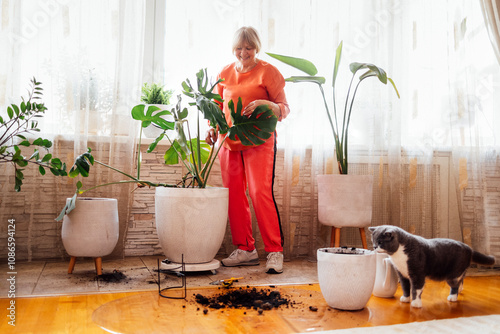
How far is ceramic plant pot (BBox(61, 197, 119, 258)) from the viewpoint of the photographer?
1920 millimetres

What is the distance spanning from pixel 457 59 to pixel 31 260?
8.74 feet

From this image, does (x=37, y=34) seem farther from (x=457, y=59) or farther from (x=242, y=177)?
(x=457, y=59)

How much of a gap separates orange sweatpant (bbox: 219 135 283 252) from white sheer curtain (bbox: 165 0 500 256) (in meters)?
0.30

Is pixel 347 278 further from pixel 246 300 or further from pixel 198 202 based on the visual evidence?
pixel 198 202

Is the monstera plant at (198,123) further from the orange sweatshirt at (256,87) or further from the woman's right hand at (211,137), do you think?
the orange sweatshirt at (256,87)

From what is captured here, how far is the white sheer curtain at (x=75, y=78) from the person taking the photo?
7.30 ft

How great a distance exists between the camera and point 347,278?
1.48 meters

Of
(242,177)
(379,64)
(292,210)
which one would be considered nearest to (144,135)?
(242,177)

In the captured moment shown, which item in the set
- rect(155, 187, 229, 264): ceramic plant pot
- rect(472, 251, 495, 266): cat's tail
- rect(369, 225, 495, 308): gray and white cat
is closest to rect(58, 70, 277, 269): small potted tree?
rect(155, 187, 229, 264): ceramic plant pot

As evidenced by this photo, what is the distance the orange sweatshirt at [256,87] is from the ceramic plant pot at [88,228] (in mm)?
705

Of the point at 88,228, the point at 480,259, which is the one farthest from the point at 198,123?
the point at 480,259

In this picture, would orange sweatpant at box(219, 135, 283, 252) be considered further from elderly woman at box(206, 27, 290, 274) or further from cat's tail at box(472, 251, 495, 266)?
cat's tail at box(472, 251, 495, 266)

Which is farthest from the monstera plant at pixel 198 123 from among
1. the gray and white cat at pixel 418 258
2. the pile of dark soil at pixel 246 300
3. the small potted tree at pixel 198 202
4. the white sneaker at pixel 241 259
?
the gray and white cat at pixel 418 258

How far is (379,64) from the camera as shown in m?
2.71
